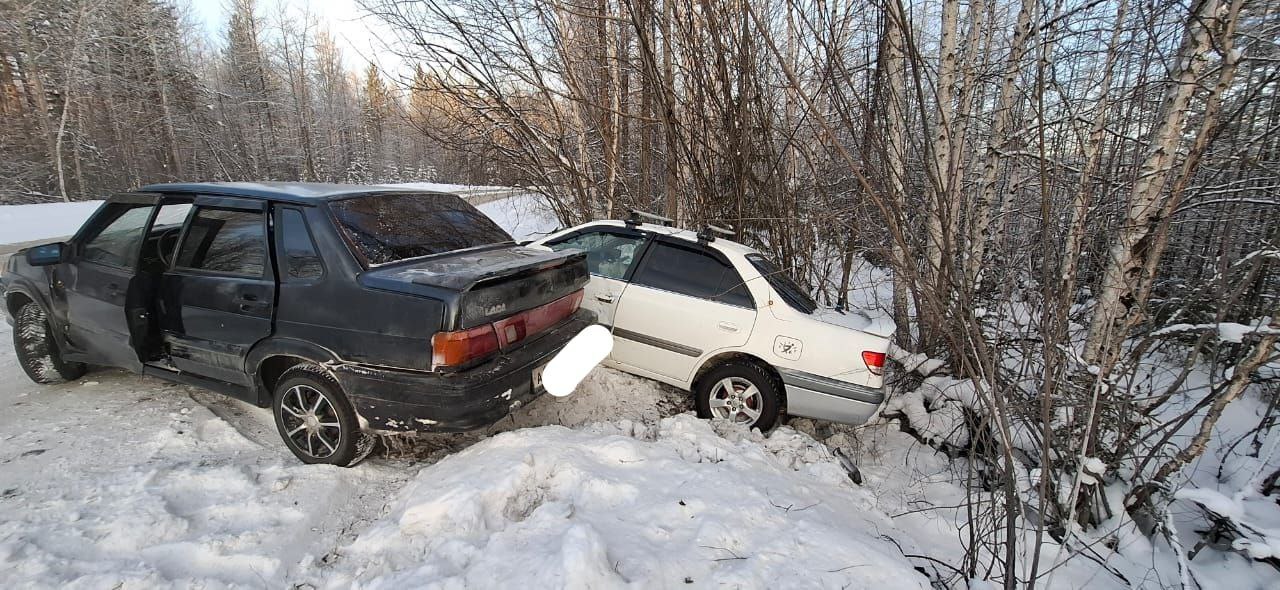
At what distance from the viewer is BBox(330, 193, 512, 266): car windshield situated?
111 inches

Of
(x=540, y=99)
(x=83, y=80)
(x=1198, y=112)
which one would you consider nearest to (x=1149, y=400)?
(x=1198, y=112)

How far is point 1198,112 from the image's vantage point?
2.75m

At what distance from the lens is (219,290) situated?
295cm

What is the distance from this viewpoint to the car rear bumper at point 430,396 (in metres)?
2.53

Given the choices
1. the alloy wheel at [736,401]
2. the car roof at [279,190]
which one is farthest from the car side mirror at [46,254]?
the alloy wheel at [736,401]

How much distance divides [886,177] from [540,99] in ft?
19.7

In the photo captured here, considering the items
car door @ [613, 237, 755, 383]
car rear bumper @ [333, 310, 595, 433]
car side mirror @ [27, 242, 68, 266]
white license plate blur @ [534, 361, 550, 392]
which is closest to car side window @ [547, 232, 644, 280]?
car door @ [613, 237, 755, 383]

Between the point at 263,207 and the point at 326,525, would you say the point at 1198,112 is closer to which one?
the point at 326,525

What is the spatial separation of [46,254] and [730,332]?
4.79 meters

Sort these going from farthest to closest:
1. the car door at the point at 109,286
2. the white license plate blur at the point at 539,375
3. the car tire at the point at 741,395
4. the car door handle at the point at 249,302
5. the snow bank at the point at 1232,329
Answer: the car tire at the point at 741,395 → the car door at the point at 109,286 → the white license plate blur at the point at 539,375 → the car door handle at the point at 249,302 → the snow bank at the point at 1232,329

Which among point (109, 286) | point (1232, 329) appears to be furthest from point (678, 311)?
point (109, 286)

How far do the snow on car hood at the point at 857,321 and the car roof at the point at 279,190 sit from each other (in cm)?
314

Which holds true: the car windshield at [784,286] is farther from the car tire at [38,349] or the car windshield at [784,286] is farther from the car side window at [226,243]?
the car tire at [38,349]

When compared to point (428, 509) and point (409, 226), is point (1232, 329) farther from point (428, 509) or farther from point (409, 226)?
point (409, 226)
